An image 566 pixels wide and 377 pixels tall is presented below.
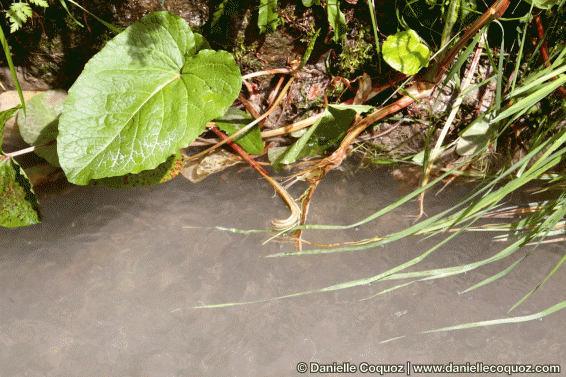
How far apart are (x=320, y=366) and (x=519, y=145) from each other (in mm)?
1173

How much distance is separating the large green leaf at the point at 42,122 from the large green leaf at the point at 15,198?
0.13 metres

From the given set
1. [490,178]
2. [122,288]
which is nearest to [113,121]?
[122,288]

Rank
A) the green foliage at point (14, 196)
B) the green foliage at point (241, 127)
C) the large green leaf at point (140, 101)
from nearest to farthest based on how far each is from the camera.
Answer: the large green leaf at point (140, 101) < the green foliage at point (14, 196) < the green foliage at point (241, 127)

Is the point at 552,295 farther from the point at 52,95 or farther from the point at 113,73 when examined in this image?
the point at 52,95

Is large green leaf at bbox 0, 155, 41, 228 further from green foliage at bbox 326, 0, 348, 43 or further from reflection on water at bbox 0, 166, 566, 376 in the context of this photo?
green foliage at bbox 326, 0, 348, 43

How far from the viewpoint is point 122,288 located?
1.50m

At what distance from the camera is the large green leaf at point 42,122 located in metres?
1.50

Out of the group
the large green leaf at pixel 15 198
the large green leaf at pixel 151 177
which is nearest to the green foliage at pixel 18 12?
the large green leaf at pixel 15 198

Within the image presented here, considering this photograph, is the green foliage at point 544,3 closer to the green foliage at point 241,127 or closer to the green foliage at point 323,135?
the green foliage at point 323,135

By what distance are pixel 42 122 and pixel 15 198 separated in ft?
0.99

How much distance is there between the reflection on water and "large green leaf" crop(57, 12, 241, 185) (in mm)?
406

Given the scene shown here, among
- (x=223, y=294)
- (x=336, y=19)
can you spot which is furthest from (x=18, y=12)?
(x=223, y=294)

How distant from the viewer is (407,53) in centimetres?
141

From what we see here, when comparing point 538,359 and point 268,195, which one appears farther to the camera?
point 268,195
